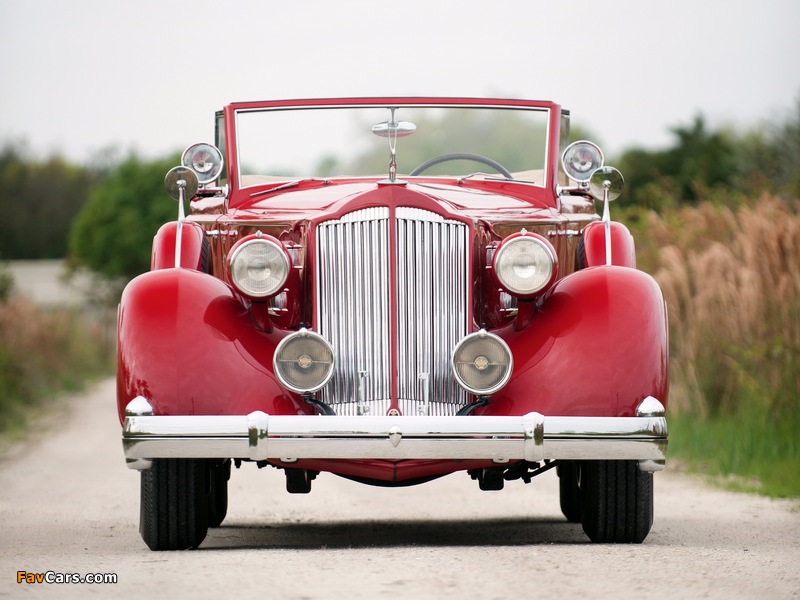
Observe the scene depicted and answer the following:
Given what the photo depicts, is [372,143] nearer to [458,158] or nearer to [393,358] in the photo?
[458,158]

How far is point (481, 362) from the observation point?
5156 millimetres

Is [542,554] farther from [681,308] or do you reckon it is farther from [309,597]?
[681,308]

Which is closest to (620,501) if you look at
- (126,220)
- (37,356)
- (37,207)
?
(37,356)

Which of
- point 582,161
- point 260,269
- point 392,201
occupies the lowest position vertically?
point 260,269

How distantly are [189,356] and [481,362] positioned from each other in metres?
1.21

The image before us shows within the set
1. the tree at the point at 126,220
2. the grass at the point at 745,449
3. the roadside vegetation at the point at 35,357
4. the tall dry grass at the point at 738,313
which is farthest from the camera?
the tree at the point at 126,220

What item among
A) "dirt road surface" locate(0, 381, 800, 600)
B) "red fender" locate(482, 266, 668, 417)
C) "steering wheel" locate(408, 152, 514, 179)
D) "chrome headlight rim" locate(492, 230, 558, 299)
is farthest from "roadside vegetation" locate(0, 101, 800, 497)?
"chrome headlight rim" locate(492, 230, 558, 299)

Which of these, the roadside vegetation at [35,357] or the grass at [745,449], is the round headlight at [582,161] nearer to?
the grass at [745,449]

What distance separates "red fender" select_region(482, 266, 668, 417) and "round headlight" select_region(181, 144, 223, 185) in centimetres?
208

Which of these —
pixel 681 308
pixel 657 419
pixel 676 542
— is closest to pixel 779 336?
pixel 681 308

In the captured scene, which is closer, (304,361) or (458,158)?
(304,361)

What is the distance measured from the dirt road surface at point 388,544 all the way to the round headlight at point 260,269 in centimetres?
110

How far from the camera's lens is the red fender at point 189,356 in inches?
200

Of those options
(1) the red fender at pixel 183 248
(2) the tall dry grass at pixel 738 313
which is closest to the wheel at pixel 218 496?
(1) the red fender at pixel 183 248
